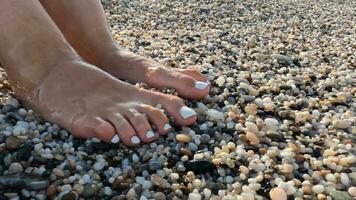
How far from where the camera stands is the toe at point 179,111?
2096 millimetres

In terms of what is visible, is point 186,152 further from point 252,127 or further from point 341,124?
point 341,124

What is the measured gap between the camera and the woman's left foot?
7.62 ft

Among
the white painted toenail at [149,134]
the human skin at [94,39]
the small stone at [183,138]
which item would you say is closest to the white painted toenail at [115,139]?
the white painted toenail at [149,134]

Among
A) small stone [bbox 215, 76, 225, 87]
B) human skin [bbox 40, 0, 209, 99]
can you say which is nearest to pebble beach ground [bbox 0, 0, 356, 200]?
small stone [bbox 215, 76, 225, 87]

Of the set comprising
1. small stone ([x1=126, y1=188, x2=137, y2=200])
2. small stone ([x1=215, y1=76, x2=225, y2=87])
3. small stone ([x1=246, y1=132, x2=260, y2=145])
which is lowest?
small stone ([x1=215, y1=76, x2=225, y2=87])

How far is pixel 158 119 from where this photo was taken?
2045 mm

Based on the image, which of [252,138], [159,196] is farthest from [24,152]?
[252,138]

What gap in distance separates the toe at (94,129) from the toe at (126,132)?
2 centimetres

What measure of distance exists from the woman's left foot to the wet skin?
0.14 metres

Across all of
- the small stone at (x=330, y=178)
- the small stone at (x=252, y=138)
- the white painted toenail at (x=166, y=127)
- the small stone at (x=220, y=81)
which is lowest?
the small stone at (x=220, y=81)

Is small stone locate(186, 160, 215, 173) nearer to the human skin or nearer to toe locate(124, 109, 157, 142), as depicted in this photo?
toe locate(124, 109, 157, 142)

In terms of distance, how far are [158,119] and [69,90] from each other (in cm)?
36

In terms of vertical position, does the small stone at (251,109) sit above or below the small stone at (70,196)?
below

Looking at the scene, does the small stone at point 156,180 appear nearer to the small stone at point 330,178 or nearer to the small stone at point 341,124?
the small stone at point 330,178
